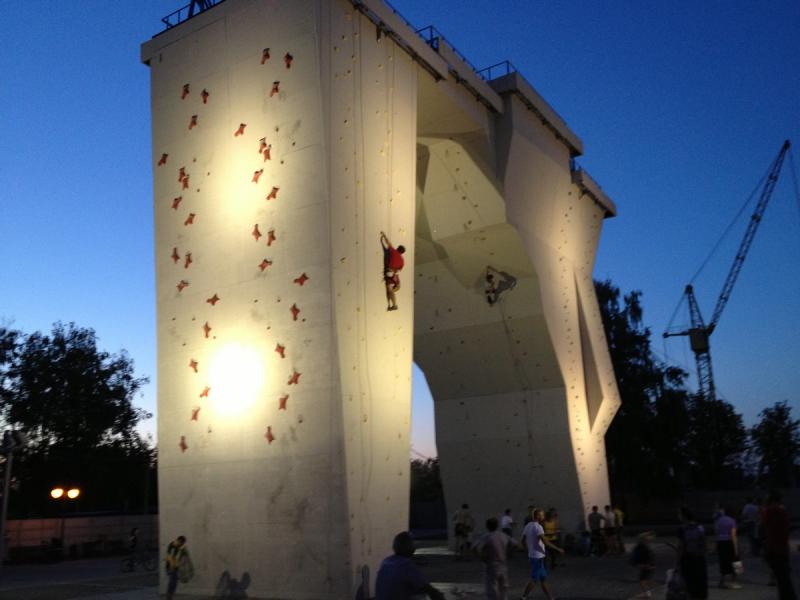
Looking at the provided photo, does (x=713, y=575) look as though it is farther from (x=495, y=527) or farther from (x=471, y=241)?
(x=471, y=241)

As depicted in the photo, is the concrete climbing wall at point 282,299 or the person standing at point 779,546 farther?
the concrete climbing wall at point 282,299

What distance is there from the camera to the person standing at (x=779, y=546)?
8773mm

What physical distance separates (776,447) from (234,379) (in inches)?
1920

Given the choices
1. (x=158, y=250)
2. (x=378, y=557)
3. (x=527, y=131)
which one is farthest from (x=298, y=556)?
(x=527, y=131)

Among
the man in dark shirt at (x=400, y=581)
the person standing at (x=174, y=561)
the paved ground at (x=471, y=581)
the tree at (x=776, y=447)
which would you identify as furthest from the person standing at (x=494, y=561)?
the tree at (x=776, y=447)

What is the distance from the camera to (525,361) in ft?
74.5

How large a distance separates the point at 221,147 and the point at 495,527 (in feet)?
29.5

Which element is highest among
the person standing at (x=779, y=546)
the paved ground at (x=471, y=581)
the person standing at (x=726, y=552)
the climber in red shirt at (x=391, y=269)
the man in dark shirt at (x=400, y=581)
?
the climber in red shirt at (x=391, y=269)

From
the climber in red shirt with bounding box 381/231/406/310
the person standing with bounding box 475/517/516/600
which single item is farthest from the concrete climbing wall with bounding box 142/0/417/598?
the person standing with bounding box 475/517/516/600

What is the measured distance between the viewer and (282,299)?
1352 centimetres

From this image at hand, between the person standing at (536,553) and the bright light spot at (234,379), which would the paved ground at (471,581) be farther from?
the bright light spot at (234,379)

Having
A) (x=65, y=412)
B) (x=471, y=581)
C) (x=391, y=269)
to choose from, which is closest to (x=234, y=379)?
(x=391, y=269)

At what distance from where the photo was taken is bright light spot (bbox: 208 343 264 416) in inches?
541

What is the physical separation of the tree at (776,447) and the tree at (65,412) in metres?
39.9
